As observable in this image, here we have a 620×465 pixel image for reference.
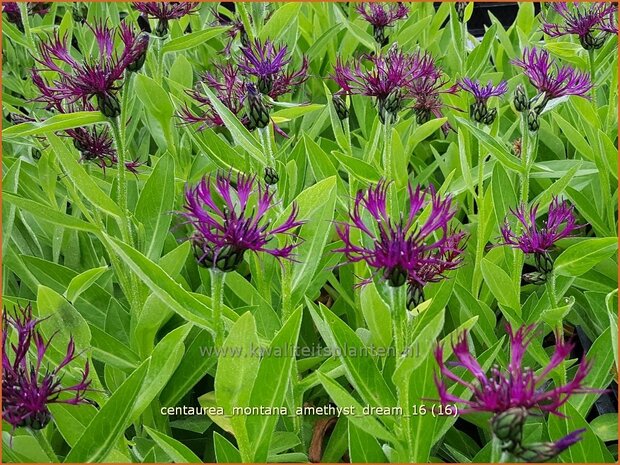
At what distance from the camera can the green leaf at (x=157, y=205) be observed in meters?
0.69

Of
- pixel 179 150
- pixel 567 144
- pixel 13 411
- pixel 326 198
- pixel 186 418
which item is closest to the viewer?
pixel 13 411

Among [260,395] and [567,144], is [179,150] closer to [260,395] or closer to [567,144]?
[260,395]

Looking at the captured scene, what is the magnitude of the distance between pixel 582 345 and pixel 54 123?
615 mm

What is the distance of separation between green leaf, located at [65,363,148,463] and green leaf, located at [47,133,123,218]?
0.19 meters

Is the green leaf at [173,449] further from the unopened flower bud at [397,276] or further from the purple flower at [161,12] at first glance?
the purple flower at [161,12]

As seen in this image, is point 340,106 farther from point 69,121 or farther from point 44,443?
point 44,443

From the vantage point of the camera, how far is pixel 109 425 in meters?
0.50

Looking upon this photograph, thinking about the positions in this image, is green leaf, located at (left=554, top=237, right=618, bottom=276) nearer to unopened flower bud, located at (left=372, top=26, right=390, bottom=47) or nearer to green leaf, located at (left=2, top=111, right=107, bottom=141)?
green leaf, located at (left=2, top=111, right=107, bottom=141)

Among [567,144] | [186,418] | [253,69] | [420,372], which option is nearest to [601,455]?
[420,372]

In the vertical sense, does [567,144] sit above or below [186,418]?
above

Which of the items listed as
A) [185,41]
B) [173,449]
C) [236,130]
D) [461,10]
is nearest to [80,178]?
[236,130]

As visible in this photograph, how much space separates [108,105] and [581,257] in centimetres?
46

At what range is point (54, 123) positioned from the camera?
24.7 inches

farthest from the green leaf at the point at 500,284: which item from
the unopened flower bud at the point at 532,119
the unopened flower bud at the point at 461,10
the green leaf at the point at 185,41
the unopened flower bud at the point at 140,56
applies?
the unopened flower bud at the point at 461,10
